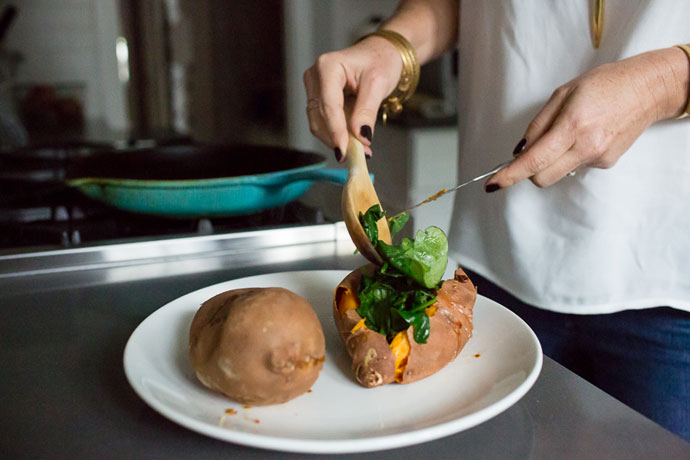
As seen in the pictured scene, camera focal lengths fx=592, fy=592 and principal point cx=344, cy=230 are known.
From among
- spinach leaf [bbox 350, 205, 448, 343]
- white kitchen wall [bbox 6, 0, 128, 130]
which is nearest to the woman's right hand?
spinach leaf [bbox 350, 205, 448, 343]

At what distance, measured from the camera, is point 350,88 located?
0.78m

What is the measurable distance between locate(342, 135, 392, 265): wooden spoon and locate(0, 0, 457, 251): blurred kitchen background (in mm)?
146

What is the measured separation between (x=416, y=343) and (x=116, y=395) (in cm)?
23

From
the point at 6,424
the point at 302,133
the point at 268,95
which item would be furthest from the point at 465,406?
the point at 268,95

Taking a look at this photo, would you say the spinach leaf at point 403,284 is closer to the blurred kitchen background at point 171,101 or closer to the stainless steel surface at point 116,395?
the stainless steel surface at point 116,395

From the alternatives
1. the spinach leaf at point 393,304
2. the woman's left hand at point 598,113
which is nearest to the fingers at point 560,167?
the woman's left hand at point 598,113

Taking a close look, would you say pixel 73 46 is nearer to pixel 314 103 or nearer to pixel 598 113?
pixel 314 103

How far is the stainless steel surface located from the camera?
38 cm

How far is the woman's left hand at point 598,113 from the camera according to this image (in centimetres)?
59

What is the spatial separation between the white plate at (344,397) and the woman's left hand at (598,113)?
17 centimetres

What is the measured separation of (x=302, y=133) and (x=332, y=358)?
281cm

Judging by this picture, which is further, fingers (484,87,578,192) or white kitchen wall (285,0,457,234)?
white kitchen wall (285,0,457,234)

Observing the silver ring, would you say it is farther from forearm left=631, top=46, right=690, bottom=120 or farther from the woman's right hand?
forearm left=631, top=46, right=690, bottom=120


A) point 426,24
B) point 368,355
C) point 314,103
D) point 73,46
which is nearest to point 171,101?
point 73,46
